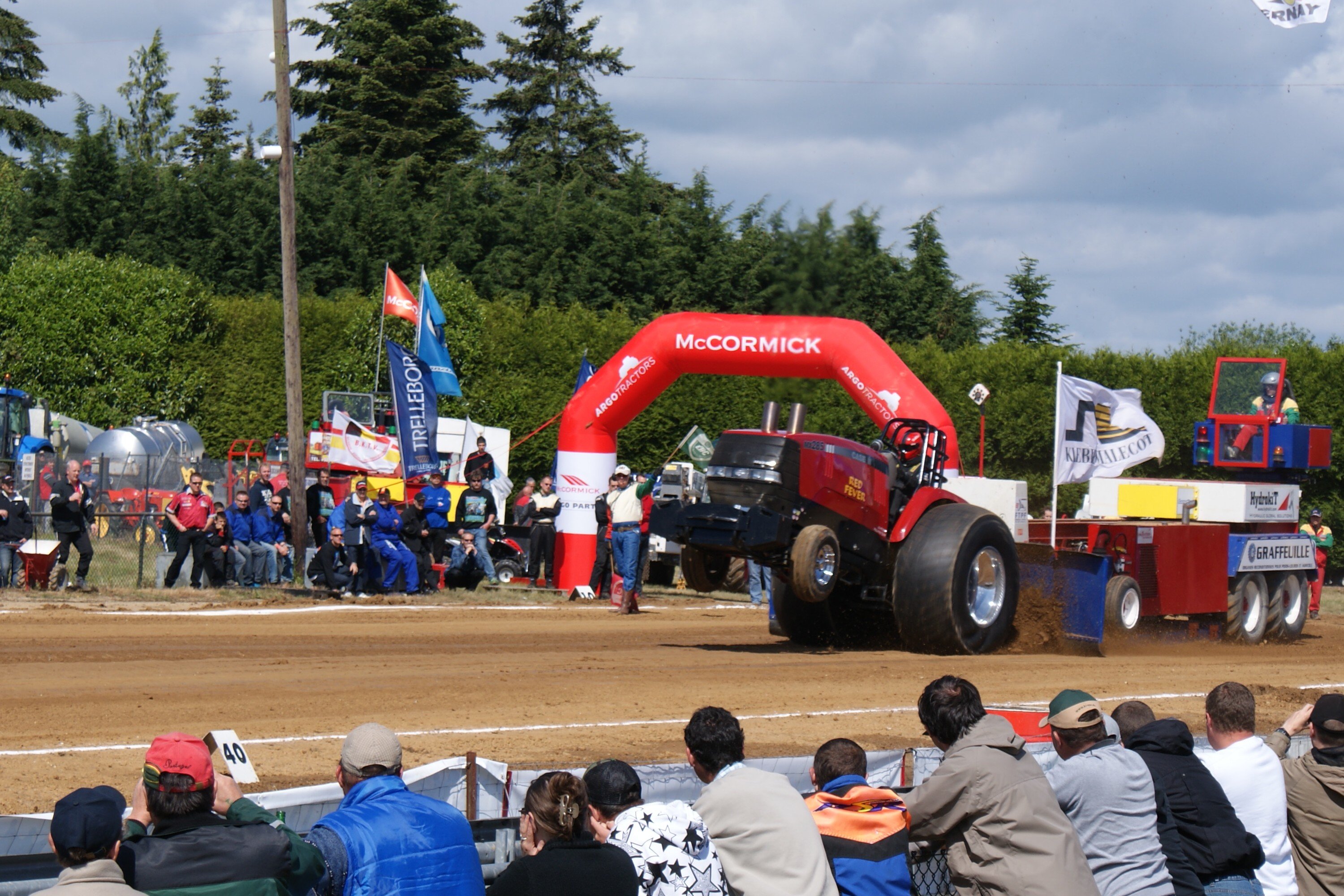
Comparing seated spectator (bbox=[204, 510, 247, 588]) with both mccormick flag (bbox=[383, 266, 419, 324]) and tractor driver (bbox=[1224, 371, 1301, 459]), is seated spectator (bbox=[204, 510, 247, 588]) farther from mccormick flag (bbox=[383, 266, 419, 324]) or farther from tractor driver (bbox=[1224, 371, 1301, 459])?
tractor driver (bbox=[1224, 371, 1301, 459])

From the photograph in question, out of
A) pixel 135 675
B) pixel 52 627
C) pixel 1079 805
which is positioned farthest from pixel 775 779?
pixel 52 627

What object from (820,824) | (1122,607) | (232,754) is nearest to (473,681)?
(232,754)

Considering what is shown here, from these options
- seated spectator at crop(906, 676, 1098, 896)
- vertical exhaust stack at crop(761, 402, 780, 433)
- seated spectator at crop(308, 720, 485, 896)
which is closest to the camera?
seated spectator at crop(308, 720, 485, 896)

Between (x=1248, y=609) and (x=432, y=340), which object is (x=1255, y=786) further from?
(x=432, y=340)

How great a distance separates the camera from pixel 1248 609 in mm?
18516

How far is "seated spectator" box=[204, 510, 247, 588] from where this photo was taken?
18.6m

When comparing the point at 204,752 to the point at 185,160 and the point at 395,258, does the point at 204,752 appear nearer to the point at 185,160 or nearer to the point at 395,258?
the point at 395,258

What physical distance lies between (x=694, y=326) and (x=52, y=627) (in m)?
8.44

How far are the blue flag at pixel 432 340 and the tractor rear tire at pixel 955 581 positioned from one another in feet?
42.5

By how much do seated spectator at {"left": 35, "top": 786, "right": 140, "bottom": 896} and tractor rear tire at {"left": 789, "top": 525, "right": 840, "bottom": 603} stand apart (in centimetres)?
866

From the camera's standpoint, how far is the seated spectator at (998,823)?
16.0ft

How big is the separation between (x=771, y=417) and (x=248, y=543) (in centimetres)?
911

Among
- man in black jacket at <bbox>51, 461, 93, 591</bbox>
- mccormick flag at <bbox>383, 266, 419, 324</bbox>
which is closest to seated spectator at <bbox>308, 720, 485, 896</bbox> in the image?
man in black jacket at <bbox>51, 461, 93, 591</bbox>

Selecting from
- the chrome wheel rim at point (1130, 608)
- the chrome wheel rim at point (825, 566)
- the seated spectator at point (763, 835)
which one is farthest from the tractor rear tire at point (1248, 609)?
the seated spectator at point (763, 835)
